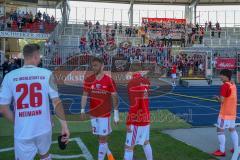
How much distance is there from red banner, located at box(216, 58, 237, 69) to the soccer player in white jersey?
87.6 feet

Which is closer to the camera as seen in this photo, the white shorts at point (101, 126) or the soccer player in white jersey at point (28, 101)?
the soccer player in white jersey at point (28, 101)

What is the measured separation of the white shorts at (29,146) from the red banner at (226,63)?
87.7ft

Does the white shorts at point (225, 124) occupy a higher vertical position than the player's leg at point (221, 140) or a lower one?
higher

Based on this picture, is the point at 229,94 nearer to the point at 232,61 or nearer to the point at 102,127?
the point at 102,127

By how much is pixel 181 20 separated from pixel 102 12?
10.2 m

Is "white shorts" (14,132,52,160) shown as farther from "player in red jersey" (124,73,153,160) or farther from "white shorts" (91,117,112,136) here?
"white shorts" (91,117,112,136)

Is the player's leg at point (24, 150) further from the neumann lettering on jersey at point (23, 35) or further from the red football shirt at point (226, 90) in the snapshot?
the neumann lettering on jersey at point (23, 35)

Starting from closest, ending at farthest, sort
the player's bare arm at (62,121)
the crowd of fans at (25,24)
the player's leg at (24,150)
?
1. the player's leg at (24,150)
2. the player's bare arm at (62,121)
3. the crowd of fans at (25,24)

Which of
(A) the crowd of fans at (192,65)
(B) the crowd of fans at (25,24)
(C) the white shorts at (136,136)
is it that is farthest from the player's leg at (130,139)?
(B) the crowd of fans at (25,24)

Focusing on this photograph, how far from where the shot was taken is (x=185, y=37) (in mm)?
43000

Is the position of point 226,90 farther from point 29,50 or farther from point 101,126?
point 29,50

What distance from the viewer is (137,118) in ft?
22.4

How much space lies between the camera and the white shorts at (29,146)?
15.6 feet

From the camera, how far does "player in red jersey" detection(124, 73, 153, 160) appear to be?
6.81 metres
